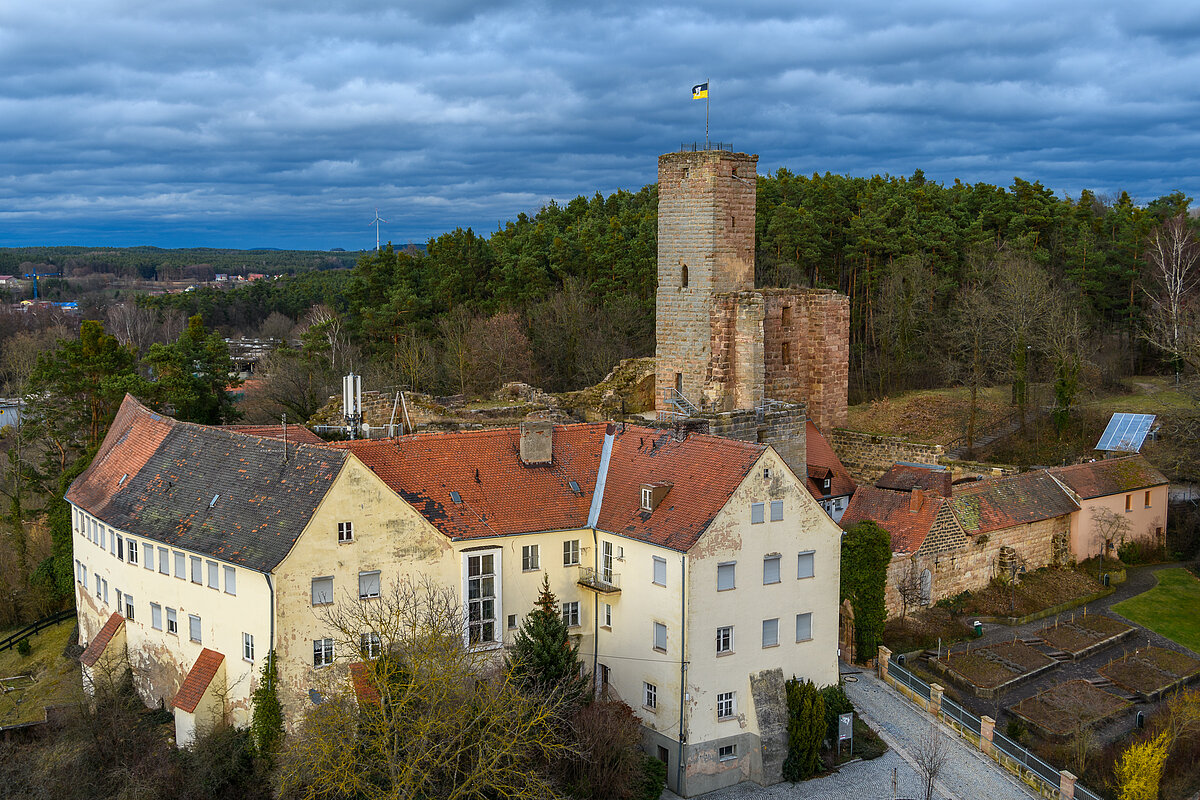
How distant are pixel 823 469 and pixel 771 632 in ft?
43.2

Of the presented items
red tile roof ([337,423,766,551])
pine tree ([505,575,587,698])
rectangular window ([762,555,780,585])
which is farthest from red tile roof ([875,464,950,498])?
pine tree ([505,575,587,698])

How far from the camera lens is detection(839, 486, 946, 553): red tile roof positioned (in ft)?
116

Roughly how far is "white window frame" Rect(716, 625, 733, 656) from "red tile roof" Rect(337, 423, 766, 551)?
8.59 ft

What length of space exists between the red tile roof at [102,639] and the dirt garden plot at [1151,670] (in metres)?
28.4

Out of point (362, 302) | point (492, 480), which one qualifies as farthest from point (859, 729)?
point (362, 302)

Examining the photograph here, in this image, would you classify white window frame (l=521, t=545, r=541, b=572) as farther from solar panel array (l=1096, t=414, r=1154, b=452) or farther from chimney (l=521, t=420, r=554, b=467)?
solar panel array (l=1096, t=414, r=1154, b=452)

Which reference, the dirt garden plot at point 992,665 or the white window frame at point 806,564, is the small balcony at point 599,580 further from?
the dirt garden plot at point 992,665

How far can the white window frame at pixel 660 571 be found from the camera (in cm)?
2797

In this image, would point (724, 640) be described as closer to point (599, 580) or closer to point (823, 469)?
point (599, 580)

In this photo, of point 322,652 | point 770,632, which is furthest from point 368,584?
point 770,632

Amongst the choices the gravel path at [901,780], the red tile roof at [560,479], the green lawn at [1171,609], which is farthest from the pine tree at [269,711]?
the green lawn at [1171,609]

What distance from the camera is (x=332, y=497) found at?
26.7 metres

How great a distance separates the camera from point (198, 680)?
2748cm

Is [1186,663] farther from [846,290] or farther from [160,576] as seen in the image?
[846,290]
